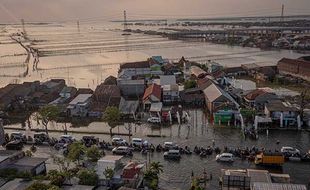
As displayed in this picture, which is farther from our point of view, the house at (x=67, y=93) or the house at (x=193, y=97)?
the house at (x=67, y=93)

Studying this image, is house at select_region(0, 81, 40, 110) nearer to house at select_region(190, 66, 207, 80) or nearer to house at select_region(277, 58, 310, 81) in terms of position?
house at select_region(190, 66, 207, 80)

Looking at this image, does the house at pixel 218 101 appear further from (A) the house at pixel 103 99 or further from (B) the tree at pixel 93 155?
(B) the tree at pixel 93 155

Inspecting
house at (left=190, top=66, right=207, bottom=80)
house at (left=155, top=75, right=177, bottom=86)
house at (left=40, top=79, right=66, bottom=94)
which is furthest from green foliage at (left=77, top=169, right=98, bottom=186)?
house at (left=190, top=66, right=207, bottom=80)

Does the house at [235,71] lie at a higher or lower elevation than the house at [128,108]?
higher

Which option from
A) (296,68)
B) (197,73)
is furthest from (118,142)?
(296,68)

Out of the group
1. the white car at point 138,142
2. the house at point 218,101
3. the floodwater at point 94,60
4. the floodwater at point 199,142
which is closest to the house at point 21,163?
the floodwater at point 199,142

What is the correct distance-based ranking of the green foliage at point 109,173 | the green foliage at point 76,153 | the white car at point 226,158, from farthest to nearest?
1. the white car at point 226,158
2. the green foliage at point 76,153
3. the green foliage at point 109,173
